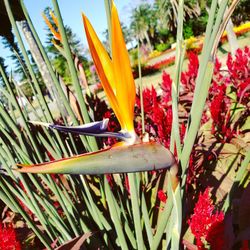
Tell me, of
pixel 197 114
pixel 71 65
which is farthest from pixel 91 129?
pixel 71 65

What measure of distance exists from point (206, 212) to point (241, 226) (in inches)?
6.5

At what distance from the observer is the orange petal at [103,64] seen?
1.31 ft

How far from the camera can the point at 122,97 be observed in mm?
430

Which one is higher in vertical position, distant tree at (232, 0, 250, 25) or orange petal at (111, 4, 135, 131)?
orange petal at (111, 4, 135, 131)

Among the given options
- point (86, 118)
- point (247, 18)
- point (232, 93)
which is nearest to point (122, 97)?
point (86, 118)

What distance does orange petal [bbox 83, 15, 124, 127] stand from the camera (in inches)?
15.7

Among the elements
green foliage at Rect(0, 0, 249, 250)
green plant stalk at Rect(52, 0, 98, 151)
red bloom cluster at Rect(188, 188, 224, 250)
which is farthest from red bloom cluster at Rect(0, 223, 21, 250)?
red bloom cluster at Rect(188, 188, 224, 250)

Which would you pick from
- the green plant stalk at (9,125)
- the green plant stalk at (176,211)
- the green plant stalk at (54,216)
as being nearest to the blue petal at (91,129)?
the green plant stalk at (176,211)

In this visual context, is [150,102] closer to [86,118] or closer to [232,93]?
[232,93]

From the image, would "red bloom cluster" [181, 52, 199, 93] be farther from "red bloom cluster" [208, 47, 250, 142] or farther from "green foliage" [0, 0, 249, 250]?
"green foliage" [0, 0, 249, 250]

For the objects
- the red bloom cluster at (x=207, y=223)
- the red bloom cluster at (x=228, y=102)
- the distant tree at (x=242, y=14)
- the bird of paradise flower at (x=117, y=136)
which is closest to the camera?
the bird of paradise flower at (x=117, y=136)

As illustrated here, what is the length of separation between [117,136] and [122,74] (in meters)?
0.08

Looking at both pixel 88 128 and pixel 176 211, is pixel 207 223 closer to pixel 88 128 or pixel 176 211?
pixel 176 211

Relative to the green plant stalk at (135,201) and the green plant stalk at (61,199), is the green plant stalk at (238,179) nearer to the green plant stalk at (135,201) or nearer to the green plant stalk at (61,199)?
the green plant stalk at (135,201)
